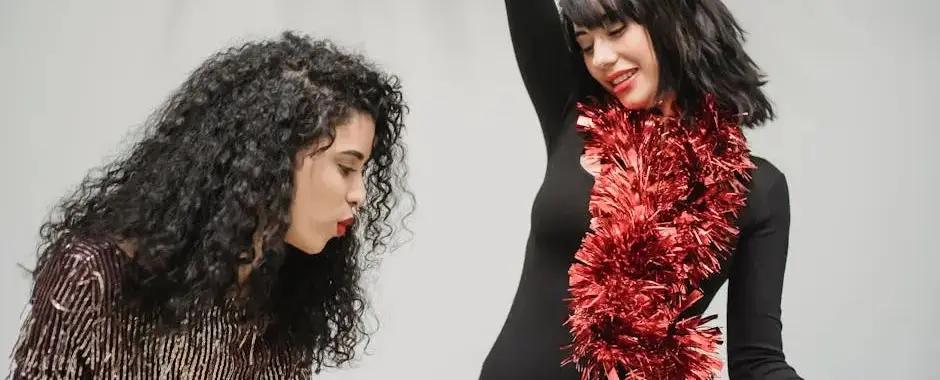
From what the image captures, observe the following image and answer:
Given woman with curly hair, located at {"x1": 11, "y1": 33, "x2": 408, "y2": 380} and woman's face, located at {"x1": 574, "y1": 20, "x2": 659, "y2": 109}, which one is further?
woman's face, located at {"x1": 574, "y1": 20, "x2": 659, "y2": 109}

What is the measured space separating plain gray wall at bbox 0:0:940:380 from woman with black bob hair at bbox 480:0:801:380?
23.6 inches

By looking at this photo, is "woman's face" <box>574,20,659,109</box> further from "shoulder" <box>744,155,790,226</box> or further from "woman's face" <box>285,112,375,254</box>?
"woman's face" <box>285,112,375,254</box>

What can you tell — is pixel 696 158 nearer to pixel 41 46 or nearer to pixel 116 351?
pixel 116 351

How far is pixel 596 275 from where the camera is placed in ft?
3.54

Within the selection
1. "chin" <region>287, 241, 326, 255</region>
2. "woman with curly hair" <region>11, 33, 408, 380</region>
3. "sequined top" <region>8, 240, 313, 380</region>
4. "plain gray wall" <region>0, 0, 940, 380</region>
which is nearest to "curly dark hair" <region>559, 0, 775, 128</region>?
"woman with curly hair" <region>11, 33, 408, 380</region>

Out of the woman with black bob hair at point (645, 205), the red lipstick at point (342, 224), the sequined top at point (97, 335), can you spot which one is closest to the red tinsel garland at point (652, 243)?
the woman with black bob hair at point (645, 205)

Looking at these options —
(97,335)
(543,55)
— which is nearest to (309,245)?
(97,335)

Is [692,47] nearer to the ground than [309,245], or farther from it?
farther from it

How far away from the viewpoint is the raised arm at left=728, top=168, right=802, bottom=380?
1.15m

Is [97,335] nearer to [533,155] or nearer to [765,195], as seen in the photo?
[765,195]

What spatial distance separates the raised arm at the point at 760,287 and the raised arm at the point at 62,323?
689mm

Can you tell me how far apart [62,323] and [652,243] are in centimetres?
59

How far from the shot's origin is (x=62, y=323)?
91cm

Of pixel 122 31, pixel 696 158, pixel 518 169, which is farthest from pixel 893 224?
pixel 122 31
